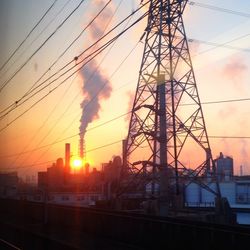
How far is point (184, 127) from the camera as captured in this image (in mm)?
38312

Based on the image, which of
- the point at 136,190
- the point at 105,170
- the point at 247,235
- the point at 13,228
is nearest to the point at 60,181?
the point at 105,170

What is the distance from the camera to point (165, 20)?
40938 mm

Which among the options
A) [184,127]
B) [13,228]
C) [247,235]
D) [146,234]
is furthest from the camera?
[184,127]

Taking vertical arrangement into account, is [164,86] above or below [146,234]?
above

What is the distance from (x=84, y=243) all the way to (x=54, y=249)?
1701 millimetres

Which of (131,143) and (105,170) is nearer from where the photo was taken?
(131,143)

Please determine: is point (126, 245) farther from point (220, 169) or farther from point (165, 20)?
point (220, 169)

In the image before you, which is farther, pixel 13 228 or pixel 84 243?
pixel 13 228

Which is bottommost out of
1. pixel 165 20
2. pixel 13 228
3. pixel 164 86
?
pixel 13 228

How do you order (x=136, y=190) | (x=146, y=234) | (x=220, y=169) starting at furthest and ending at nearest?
(x=220, y=169), (x=136, y=190), (x=146, y=234)

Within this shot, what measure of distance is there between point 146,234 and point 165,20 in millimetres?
26146

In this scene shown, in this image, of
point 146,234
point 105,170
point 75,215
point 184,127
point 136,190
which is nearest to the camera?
point 146,234

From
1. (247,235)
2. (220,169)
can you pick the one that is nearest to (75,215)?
(247,235)

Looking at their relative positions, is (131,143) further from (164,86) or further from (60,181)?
(60,181)
